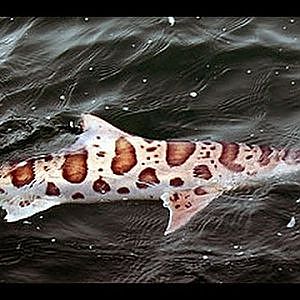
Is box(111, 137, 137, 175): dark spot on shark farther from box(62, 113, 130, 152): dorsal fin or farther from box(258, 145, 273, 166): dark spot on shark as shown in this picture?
box(258, 145, 273, 166): dark spot on shark

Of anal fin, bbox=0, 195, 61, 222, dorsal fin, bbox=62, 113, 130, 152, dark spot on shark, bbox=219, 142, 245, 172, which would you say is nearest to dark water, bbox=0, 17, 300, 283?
anal fin, bbox=0, 195, 61, 222

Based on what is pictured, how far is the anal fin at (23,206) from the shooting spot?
5152 mm

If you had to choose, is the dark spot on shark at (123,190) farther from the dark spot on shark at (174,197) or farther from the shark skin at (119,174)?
the dark spot on shark at (174,197)

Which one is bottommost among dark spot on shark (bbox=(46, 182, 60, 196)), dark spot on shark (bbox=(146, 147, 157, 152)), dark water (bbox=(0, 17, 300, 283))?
dark water (bbox=(0, 17, 300, 283))

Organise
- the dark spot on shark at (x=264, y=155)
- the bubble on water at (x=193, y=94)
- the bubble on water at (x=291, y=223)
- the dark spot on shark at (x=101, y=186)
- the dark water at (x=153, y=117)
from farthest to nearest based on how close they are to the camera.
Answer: the bubble on water at (x=193, y=94)
the dark spot on shark at (x=264, y=155)
the dark spot on shark at (x=101, y=186)
the bubble on water at (x=291, y=223)
the dark water at (x=153, y=117)

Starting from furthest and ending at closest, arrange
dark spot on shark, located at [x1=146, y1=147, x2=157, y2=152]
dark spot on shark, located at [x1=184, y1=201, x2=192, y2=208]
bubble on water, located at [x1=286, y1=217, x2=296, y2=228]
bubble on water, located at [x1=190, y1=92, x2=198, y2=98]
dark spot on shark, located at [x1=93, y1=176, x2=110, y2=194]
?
1. bubble on water, located at [x1=190, y1=92, x2=198, y2=98]
2. dark spot on shark, located at [x1=146, y1=147, x2=157, y2=152]
3. dark spot on shark, located at [x1=93, y1=176, x2=110, y2=194]
4. dark spot on shark, located at [x1=184, y1=201, x2=192, y2=208]
5. bubble on water, located at [x1=286, y1=217, x2=296, y2=228]

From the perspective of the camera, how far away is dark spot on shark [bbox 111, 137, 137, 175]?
5.16 meters

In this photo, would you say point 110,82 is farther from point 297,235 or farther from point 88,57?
point 297,235

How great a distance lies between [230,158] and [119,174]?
2.79 ft

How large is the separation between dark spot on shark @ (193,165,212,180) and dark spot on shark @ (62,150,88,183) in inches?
31.9

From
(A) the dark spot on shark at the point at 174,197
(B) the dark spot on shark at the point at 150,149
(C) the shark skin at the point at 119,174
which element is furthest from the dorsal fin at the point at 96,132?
(A) the dark spot on shark at the point at 174,197

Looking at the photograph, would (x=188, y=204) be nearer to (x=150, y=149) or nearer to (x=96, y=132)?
(x=150, y=149)

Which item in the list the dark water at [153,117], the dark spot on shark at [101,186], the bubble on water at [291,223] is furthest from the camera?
the dark spot on shark at [101,186]
